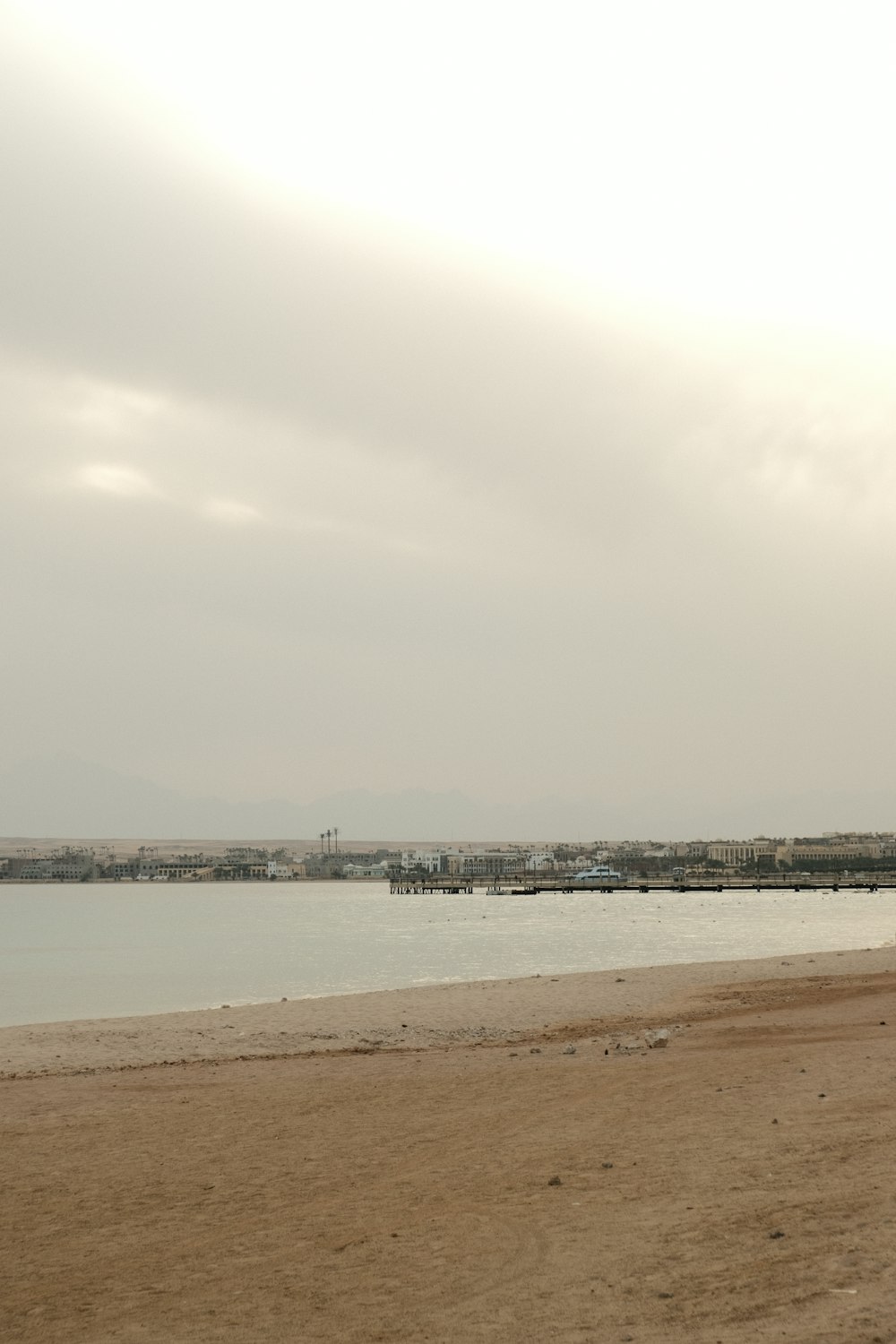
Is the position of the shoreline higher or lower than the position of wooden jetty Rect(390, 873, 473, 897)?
higher

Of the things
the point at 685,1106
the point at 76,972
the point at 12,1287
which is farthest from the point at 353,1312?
the point at 76,972

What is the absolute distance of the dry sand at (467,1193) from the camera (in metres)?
7.29

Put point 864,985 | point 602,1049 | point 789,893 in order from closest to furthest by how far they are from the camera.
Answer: point 602,1049 < point 864,985 < point 789,893

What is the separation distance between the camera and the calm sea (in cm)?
4138

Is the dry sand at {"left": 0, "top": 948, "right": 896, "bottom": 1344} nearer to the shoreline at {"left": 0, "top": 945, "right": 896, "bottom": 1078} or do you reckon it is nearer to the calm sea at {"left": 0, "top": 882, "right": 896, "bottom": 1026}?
the shoreline at {"left": 0, "top": 945, "right": 896, "bottom": 1078}

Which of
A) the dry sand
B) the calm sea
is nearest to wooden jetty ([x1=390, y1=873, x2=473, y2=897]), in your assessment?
the calm sea

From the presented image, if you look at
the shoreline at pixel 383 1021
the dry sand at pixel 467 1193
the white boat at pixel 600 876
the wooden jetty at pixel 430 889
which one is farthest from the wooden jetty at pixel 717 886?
the dry sand at pixel 467 1193

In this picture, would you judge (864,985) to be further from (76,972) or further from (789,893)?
(789,893)

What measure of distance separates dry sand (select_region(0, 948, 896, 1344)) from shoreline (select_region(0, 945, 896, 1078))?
57.6 inches

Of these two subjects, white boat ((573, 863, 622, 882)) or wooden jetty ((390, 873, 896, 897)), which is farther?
white boat ((573, 863, 622, 882))

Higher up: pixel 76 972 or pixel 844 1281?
pixel 844 1281

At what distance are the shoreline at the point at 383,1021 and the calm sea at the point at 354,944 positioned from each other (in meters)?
5.72

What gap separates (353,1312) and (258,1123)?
6.69 meters

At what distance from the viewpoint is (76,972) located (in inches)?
2021
